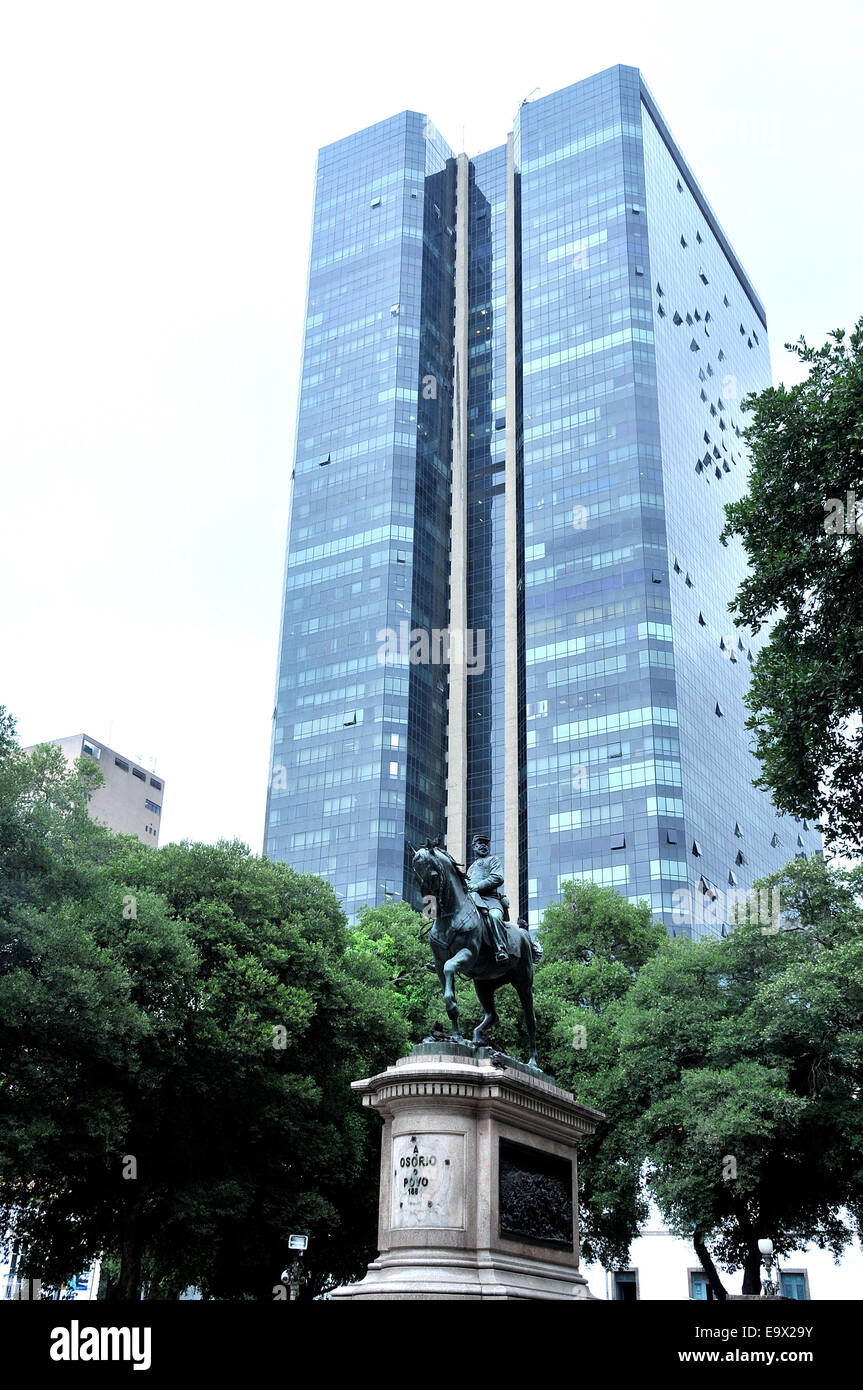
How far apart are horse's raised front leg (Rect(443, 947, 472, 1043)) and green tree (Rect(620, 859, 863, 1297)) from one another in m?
15.4

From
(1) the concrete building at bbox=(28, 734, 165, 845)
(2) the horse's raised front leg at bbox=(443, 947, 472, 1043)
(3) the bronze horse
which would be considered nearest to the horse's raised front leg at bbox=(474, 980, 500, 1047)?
(3) the bronze horse

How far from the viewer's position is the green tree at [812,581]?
70.6ft

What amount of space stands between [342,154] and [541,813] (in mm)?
83845

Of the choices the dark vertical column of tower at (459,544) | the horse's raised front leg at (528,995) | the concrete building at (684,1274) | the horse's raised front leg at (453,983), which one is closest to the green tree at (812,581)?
the horse's raised front leg at (528,995)

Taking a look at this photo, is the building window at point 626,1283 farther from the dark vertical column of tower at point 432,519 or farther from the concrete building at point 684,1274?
the dark vertical column of tower at point 432,519

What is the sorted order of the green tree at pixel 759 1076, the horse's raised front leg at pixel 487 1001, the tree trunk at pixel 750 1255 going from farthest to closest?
the tree trunk at pixel 750 1255 → the green tree at pixel 759 1076 → the horse's raised front leg at pixel 487 1001

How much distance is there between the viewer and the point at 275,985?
3198 centimetres

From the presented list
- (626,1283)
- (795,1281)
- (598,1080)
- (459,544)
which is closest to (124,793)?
(459,544)

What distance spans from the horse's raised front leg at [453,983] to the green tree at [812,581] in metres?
8.09

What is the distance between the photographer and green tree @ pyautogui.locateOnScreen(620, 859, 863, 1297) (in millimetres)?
30906

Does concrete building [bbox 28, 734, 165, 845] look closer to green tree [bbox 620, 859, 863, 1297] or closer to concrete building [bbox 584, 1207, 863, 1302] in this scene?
concrete building [bbox 584, 1207, 863, 1302]

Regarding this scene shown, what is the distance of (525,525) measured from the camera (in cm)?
11556

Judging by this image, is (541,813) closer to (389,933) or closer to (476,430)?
(476,430)

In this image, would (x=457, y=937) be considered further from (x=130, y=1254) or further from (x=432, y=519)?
(x=432, y=519)
